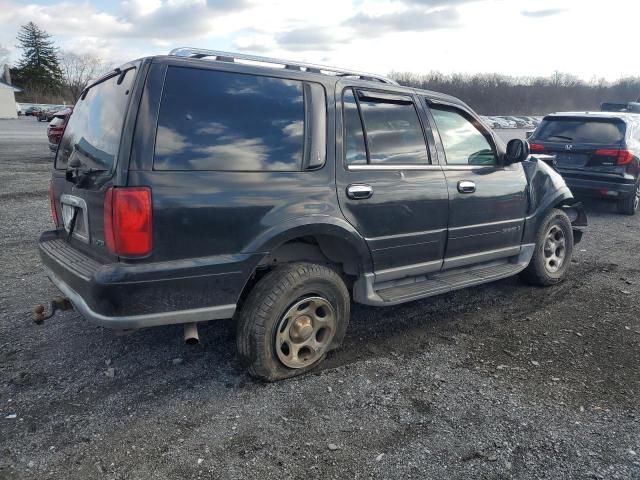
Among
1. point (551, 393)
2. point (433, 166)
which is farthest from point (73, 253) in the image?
A: point (551, 393)

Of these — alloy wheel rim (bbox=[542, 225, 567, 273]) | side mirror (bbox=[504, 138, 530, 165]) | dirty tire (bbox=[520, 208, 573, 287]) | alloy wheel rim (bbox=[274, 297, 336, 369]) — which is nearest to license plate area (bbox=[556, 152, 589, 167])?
dirty tire (bbox=[520, 208, 573, 287])

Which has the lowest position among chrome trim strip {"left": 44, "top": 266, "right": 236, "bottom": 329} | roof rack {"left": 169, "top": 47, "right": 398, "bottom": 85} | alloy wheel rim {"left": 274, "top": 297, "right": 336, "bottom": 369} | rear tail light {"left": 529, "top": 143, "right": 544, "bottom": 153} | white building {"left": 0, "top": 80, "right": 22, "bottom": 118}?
alloy wheel rim {"left": 274, "top": 297, "right": 336, "bottom": 369}

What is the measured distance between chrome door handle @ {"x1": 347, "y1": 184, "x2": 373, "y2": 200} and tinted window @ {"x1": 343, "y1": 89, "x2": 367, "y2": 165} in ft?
0.57

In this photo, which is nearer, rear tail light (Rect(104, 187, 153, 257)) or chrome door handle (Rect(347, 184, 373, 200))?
rear tail light (Rect(104, 187, 153, 257))

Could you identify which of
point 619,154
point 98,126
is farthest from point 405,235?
point 619,154

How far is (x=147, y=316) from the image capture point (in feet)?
8.74

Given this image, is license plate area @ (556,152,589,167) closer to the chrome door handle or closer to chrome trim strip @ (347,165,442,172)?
chrome trim strip @ (347,165,442,172)

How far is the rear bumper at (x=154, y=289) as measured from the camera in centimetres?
258

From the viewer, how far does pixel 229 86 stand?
2.89 meters

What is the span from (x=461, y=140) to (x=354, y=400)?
2.42 m

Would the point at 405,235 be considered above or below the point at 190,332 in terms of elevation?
above

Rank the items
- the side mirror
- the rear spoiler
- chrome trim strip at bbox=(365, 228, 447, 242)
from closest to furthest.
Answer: chrome trim strip at bbox=(365, 228, 447, 242) → the side mirror → the rear spoiler

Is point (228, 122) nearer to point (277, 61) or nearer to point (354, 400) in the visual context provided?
point (277, 61)

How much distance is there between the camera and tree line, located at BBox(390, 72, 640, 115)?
73688 millimetres
